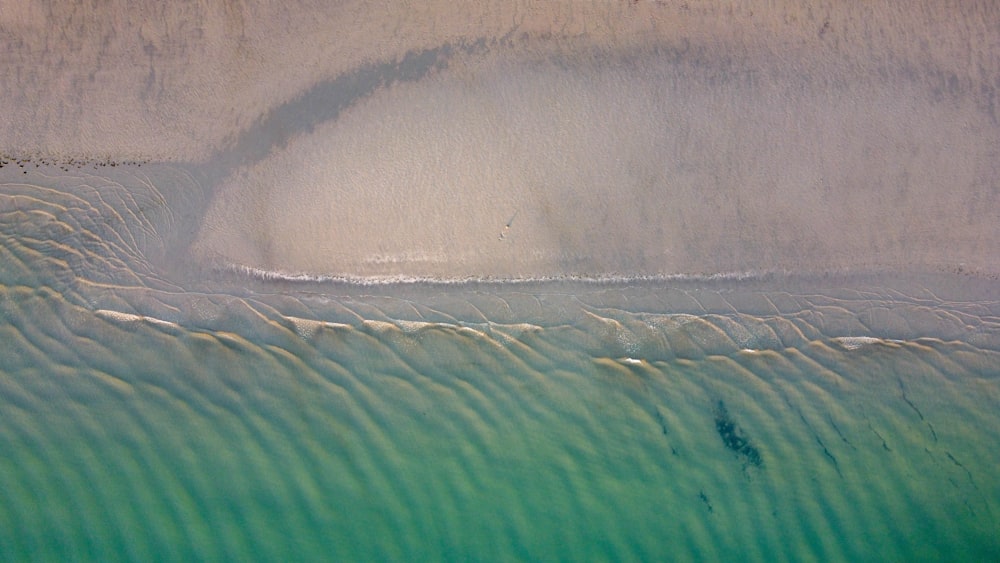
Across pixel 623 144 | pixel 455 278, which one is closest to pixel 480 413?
pixel 455 278

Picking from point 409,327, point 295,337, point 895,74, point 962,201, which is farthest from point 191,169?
point 962,201

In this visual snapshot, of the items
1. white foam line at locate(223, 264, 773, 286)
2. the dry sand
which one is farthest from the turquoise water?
the dry sand

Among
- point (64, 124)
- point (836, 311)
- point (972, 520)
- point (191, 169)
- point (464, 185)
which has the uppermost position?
point (64, 124)

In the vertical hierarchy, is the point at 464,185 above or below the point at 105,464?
above

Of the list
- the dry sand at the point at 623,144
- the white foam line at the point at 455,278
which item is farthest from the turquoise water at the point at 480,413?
the dry sand at the point at 623,144

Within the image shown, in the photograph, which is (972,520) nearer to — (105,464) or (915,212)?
(915,212)

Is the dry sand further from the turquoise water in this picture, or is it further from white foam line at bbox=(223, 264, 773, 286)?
the turquoise water
